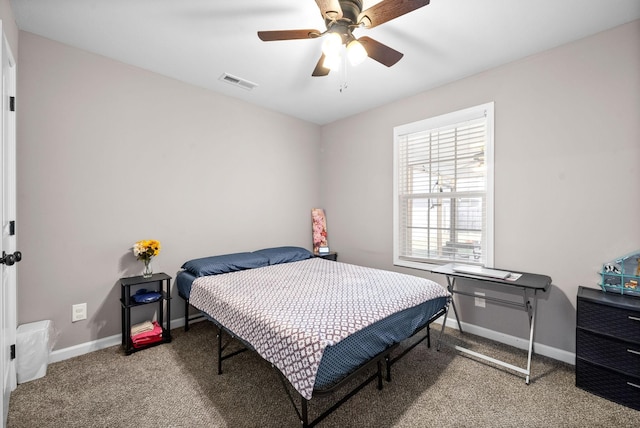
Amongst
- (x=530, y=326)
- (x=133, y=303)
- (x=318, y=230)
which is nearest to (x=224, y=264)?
(x=133, y=303)

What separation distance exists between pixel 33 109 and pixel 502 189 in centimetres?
413

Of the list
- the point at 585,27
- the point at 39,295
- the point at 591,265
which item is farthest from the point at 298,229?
the point at 585,27

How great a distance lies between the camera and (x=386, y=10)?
5.28 ft

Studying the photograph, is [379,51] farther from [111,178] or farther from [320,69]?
[111,178]

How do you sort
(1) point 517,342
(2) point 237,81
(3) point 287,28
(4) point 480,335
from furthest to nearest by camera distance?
1. (2) point 237,81
2. (4) point 480,335
3. (1) point 517,342
4. (3) point 287,28

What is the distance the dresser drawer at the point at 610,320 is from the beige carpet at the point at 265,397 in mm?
461

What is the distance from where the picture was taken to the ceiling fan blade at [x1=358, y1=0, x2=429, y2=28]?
1.52 m

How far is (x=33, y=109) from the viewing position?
2299mm

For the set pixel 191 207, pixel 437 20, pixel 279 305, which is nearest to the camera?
pixel 279 305

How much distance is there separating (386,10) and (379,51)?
1.14 feet

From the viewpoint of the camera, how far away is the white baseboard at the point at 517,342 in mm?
2387

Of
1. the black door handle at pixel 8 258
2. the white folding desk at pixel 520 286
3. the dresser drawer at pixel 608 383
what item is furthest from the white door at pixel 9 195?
the dresser drawer at pixel 608 383

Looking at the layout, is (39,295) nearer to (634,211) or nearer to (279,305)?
(279,305)

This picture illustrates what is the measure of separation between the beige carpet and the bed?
0.19m
